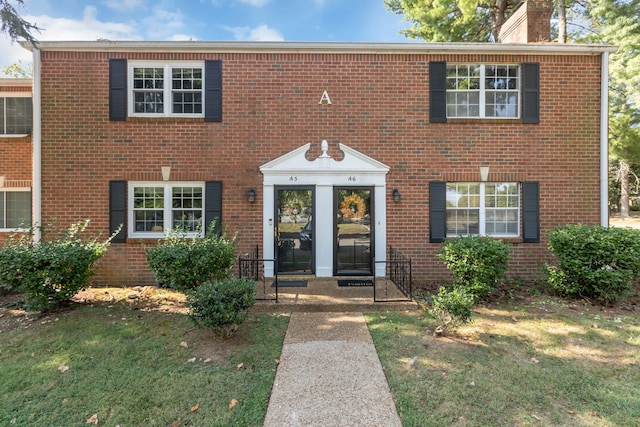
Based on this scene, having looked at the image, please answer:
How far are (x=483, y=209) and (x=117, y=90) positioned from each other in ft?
29.9

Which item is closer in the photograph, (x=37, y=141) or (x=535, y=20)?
(x=37, y=141)

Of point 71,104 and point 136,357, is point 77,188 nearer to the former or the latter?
point 71,104

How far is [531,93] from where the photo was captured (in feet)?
24.2

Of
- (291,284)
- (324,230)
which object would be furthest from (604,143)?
(291,284)

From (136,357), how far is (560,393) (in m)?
4.95

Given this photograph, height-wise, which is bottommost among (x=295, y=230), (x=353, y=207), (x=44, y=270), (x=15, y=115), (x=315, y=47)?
Result: (x=44, y=270)

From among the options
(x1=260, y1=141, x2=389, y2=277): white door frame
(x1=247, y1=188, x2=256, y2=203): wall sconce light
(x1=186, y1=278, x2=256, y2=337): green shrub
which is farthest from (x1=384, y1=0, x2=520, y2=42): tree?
(x1=186, y1=278, x2=256, y2=337): green shrub

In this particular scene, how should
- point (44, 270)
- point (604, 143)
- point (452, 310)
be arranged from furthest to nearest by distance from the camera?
point (604, 143)
point (44, 270)
point (452, 310)

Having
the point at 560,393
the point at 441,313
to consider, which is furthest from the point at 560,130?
the point at 560,393

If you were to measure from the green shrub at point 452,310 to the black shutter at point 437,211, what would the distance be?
116 inches

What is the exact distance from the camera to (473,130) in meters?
7.39

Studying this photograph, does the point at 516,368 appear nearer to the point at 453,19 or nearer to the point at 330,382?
the point at 330,382

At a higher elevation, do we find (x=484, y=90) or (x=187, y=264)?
(x=484, y=90)

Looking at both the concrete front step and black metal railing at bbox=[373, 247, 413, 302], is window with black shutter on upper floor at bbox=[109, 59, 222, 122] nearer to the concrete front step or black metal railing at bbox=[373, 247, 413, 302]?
the concrete front step
